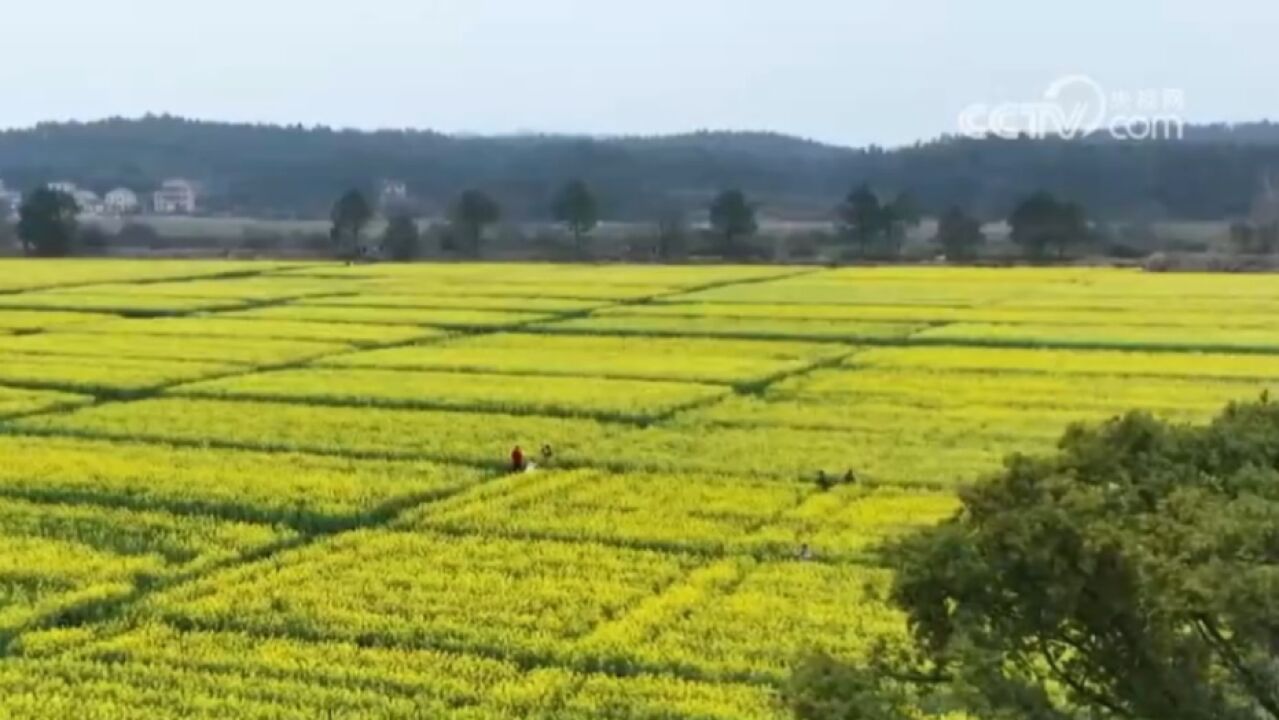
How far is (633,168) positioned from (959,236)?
177ft

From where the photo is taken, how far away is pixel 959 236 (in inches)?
2707

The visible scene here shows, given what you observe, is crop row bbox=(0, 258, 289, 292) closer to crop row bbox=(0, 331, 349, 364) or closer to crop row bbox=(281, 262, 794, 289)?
crop row bbox=(281, 262, 794, 289)

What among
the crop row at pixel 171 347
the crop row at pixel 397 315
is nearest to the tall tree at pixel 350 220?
the crop row at pixel 397 315

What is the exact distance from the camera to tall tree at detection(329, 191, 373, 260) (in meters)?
75.6

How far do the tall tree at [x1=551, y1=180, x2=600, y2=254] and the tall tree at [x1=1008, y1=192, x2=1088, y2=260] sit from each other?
1883 cm

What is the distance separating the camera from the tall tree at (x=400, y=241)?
2820 inches

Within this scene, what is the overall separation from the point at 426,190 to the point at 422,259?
4978 centimetres

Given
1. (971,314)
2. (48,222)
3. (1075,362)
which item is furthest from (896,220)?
(1075,362)

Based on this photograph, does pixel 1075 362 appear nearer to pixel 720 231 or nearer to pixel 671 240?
pixel 720 231

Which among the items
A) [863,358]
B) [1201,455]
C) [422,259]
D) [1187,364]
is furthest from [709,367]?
[422,259]

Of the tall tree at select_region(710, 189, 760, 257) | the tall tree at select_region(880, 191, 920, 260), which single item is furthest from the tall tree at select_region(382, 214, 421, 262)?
the tall tree at select_region(880, 191, 920, 260)

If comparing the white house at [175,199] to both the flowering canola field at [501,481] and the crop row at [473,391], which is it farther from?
the crop row at [473,391]

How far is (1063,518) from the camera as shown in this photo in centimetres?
746

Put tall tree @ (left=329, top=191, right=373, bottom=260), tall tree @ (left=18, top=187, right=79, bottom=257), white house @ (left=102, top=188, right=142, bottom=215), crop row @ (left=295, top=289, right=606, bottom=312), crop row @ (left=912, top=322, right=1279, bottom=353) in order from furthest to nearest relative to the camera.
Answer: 1. white house @ (left=102, top=188, right=142, bottom=215)
2. tall tree @ (left=329, top=191, right=373, bottom=260)
3. tall tree @ (left=18, top=187, right=79, bottom=257)
4. crop row @ (left=295, top=289, right=606, bottom=312)
5. crop row @ (left=912, top=322, right=1279, bottom=353)
